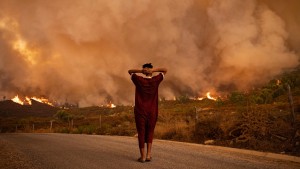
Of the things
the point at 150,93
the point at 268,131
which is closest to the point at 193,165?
the point at 150,93

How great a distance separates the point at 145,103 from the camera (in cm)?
709

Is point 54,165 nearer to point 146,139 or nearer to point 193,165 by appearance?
point 146,139

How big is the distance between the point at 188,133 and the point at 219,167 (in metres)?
9.07

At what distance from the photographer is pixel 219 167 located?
6.28 meters

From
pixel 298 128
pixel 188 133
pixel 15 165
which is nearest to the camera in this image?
pixel 15 165

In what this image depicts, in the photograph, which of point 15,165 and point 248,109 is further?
point 248,109

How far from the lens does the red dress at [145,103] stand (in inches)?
278

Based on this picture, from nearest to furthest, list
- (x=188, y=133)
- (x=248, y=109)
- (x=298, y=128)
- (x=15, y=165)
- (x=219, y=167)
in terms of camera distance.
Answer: (x=219, y=167) → (x=15, y=165) → (x=298, y=128) → (x=248, y=109) → (x=188, y=133)

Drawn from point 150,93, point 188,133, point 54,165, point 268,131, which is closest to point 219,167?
point 150,93

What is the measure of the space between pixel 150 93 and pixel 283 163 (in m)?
3.51

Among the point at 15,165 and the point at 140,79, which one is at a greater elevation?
the point at 140,79

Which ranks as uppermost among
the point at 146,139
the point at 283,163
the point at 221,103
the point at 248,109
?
the point at 221,103

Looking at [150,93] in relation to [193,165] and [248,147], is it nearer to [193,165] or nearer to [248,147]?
[193,165]

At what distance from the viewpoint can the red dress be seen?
7.06 meters
